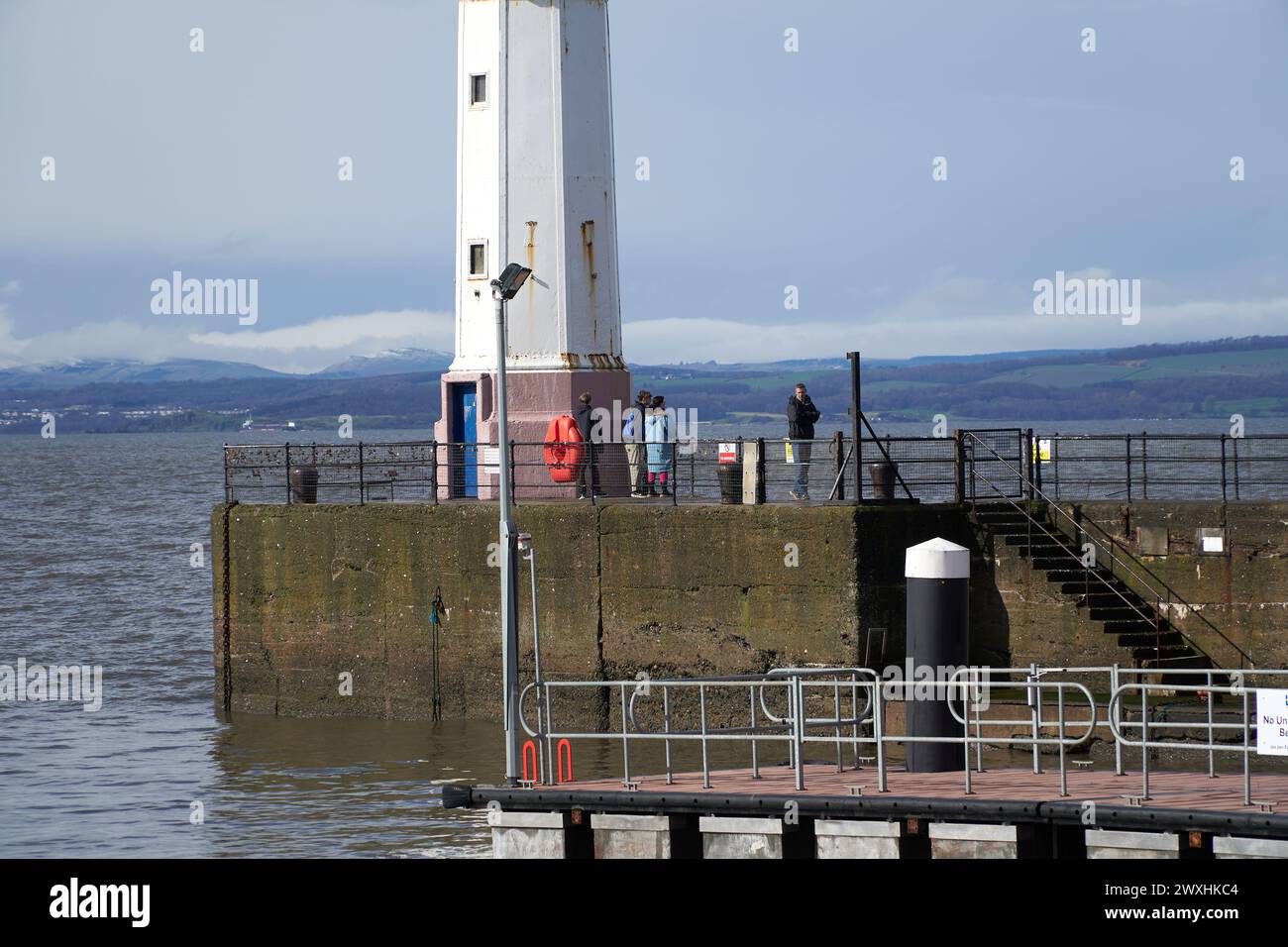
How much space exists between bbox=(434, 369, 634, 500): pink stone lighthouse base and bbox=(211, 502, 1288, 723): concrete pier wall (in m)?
2.04

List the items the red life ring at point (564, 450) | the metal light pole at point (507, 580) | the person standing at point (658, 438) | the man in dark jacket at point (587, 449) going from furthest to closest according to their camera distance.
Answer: the person standing at point (658, 438)
the red life ring at point (564, 450)
the man in dark jacket at point (587, 449)
the metal light pole at point (507, 580)

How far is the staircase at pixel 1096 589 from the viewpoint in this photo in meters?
25.3

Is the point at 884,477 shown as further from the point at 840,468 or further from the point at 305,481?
the point at 305,481

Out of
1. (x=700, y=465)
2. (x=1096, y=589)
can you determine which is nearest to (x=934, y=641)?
(x=1096, y=589)

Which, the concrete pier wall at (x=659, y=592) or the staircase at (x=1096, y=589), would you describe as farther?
the staircase at (x=1096, y=589)

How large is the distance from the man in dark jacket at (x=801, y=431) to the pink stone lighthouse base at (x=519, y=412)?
339cm

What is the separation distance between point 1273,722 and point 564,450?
1370 cm

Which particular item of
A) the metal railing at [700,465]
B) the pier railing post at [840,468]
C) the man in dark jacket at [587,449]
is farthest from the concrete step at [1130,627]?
the man in dark jacket at [587,449]

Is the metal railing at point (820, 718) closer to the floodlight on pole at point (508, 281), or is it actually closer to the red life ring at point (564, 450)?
the red life ring at point (564, 450)
